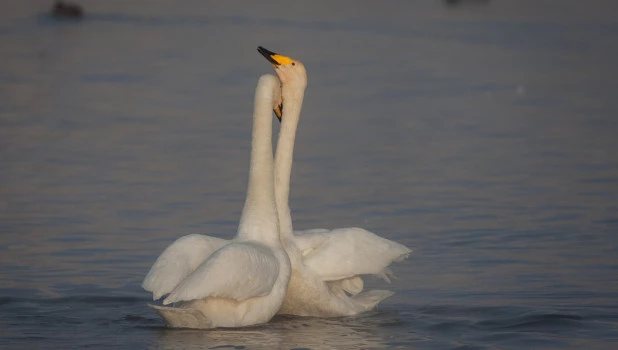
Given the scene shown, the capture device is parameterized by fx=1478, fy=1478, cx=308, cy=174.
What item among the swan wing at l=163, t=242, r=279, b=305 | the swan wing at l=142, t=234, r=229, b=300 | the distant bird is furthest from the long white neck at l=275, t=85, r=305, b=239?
the distant bird

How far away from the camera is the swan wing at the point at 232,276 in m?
9.73

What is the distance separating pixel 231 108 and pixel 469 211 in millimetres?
7516

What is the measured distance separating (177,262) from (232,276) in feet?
1.48

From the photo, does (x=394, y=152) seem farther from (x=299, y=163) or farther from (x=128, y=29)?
(x=128, y=29)

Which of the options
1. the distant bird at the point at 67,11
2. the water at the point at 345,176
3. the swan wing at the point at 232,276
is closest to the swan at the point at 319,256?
the water at the point at 345,176

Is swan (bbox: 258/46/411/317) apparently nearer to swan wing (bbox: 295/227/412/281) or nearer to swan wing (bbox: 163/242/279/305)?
swan wing (bbox: 295/227/412/281)

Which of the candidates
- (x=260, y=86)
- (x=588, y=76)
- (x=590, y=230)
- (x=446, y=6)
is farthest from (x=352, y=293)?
(x=446, y=6)

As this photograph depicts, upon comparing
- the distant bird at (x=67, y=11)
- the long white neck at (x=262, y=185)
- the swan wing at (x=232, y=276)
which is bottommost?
the swan wing at (x=232, y=276)

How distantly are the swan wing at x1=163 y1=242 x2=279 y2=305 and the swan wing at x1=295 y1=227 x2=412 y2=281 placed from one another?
74 centimetres

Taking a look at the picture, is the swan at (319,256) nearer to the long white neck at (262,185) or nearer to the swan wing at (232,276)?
the long white neck at (262,185)

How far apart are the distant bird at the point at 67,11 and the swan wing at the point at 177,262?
28.0m

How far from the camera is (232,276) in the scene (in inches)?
389

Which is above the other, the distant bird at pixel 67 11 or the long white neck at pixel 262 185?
the distant bird at pixel 67 11

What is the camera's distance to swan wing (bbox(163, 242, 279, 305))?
973cm
